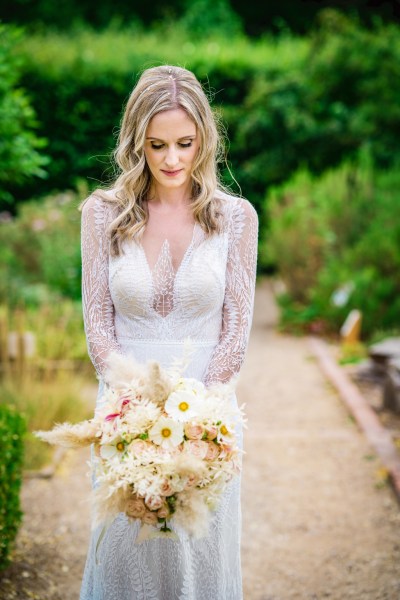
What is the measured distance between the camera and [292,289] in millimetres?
11094

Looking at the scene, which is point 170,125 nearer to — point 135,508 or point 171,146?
point 171,146

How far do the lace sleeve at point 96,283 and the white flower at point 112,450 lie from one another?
0.46 metres

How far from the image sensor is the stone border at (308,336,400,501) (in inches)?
222

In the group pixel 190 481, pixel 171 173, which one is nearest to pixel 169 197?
pixel 171 173

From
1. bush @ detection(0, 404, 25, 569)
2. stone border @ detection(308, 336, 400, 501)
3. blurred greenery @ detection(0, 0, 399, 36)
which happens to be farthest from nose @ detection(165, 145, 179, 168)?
blurred greenery @ detection(0, 0, 399, 36)

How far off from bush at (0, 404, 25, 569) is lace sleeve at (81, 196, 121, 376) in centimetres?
120

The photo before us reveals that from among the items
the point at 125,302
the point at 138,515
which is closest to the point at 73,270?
the point at 125,302

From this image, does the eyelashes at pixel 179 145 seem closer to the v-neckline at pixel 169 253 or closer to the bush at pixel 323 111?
the v-neckline at pixel 169 253

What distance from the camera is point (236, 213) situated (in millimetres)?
2969

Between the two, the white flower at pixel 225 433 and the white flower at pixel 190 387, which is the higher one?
the white flower at pixel 190 387

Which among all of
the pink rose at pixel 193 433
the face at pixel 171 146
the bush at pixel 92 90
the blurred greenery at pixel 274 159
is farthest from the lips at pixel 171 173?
the bush at pixel 92 90

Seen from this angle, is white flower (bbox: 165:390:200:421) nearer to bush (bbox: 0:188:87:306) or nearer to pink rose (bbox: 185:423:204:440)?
pink rose (bbox: 185:423:204:440)

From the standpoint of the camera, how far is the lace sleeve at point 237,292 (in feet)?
9.47

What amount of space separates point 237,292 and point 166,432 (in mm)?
726
